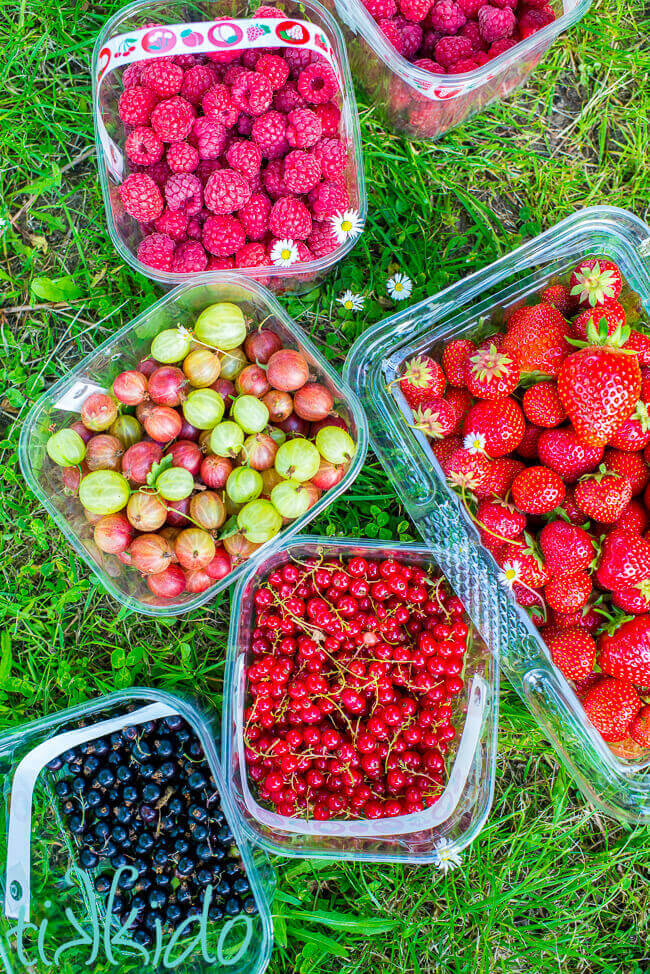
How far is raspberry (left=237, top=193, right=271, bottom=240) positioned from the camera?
1420 millimetres

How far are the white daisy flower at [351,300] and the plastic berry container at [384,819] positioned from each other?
59cm

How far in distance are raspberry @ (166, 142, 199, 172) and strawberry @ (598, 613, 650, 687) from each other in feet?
4.40

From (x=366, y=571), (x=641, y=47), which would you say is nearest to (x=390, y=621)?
(x=366, y=571)

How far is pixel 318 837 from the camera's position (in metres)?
1.47

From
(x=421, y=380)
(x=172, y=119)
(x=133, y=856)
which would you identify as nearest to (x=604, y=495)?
(x=421, y=380)

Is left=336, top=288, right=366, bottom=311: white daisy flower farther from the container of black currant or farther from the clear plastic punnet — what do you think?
the container of black currant

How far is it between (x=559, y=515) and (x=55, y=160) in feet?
5.08

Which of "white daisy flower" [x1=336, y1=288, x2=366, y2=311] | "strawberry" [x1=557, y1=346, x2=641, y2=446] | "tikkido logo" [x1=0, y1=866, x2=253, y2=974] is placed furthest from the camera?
"white daisy flower" [x1=336, y1=288, x2=366, y2=311]

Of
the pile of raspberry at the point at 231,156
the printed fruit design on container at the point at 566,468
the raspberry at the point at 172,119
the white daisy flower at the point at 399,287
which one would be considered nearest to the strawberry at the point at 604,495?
the printed fruit design on container at the point at 566,468

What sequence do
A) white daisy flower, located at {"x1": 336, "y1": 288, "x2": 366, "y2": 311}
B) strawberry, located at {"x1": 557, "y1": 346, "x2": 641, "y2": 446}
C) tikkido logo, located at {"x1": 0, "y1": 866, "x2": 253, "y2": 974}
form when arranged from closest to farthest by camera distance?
strawberry, located at {"x1": 557, "y1": 346, "x2": 641, "y2": 446}
tikkido logo, located at {"x1": 0, "y1": 866, "x2": 253, "y2": 974}
white daisy flower, located at {"x1": 336, "y1": 288, "x2": 366, "y2": 311}

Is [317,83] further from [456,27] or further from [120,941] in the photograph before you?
[120,941]

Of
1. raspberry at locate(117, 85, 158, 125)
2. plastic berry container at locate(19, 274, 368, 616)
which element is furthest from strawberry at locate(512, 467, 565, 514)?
raspberry at locate(117, 85, 158, 125)

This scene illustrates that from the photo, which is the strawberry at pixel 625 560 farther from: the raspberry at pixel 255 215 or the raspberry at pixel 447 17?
the raspberry at pixel 447 17

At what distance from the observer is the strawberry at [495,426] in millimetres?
1379
